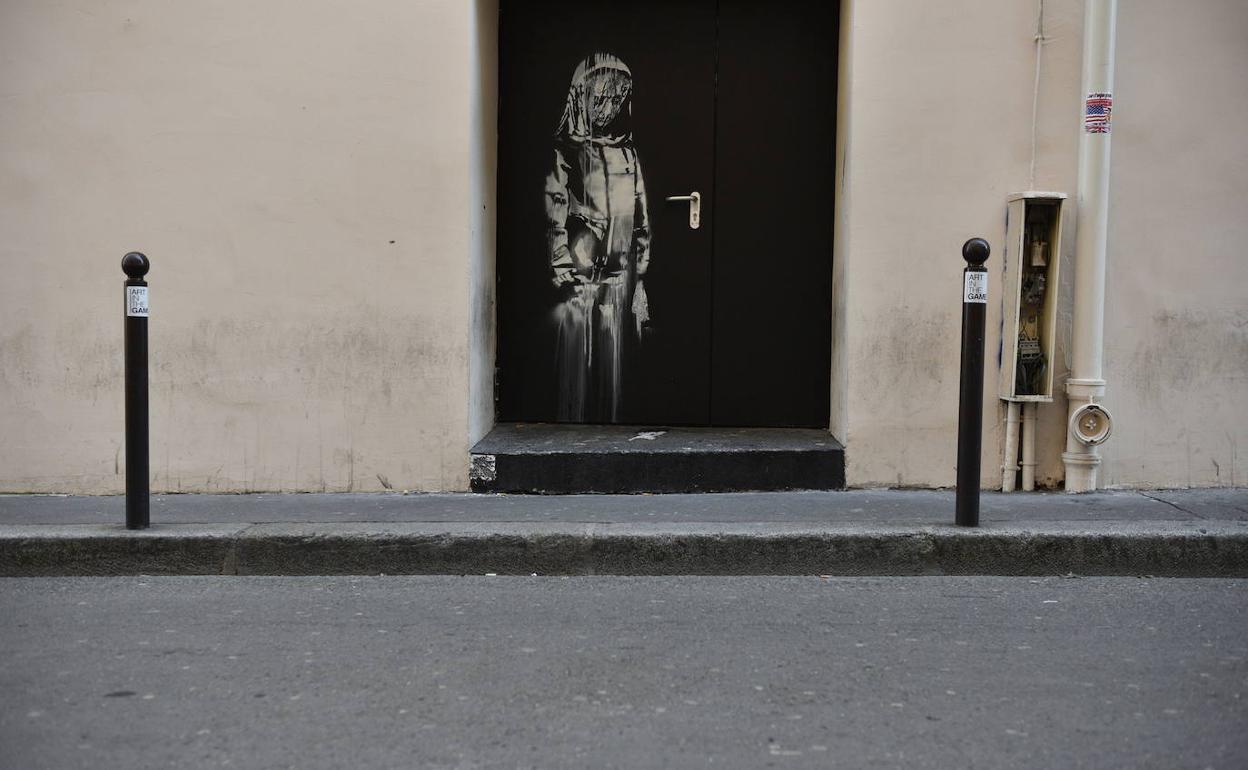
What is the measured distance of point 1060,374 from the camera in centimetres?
641

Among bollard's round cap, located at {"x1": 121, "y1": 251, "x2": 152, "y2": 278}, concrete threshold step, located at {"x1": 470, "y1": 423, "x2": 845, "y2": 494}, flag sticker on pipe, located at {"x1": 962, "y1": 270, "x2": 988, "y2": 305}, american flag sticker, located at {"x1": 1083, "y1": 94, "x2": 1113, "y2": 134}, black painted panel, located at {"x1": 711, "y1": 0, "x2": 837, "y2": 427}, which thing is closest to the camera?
bollard's round cap, located at {"x1": 121, "y1": 251, "x2": 152, "y2": 278}

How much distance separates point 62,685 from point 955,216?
16.1 ft

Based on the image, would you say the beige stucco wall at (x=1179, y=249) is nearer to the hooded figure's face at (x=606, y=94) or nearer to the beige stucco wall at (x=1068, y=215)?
the beige stucco wall at (x=1068, y=215)

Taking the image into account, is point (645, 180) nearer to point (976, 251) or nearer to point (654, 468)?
point (654, 468)

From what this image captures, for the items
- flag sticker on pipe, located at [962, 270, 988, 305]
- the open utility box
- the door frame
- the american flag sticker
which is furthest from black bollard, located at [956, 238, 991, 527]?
the american flag sticker

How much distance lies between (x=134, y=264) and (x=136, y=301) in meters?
0.18

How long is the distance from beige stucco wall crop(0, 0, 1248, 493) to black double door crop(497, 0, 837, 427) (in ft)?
1.87

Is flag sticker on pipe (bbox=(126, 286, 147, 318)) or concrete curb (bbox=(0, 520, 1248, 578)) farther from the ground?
flag sticker on pipe (bbox=(126, 286, 147, 318))

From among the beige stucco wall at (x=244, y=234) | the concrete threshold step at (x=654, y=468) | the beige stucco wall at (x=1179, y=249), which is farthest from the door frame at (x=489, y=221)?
the beige stucco wall at (x=1179, y=249)

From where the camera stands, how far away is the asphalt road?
10.5ft

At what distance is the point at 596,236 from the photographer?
7105 mm

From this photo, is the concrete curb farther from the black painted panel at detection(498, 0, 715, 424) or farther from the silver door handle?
the silver door handle

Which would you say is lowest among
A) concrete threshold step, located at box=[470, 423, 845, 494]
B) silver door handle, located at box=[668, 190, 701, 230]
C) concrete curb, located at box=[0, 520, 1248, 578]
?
concrete curb, located at box=[0, 520, 1248, 578]

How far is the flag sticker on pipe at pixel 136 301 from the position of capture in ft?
17.1
